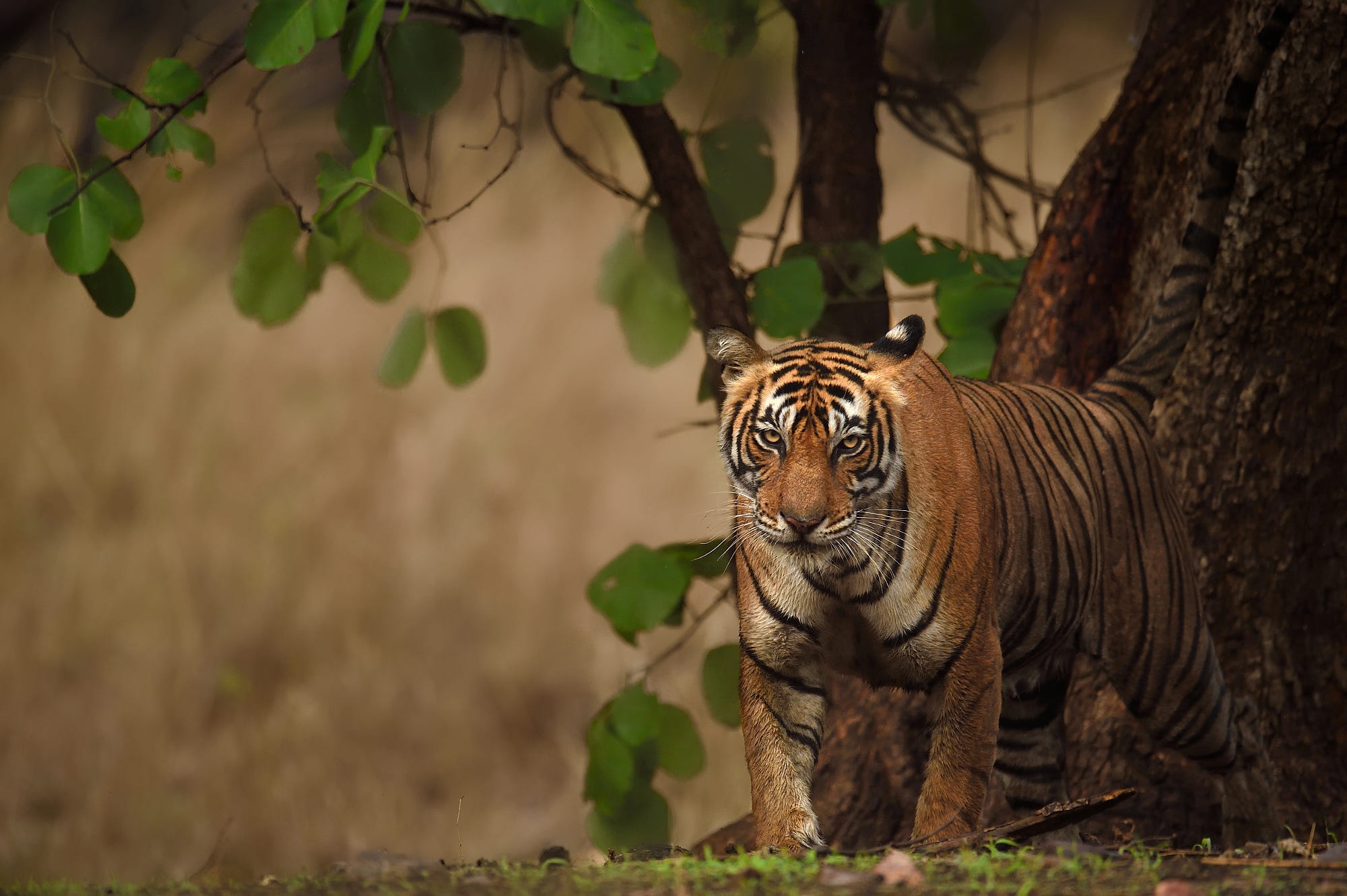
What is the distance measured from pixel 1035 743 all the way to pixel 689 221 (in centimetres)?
182

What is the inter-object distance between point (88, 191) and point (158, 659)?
574 centimetres

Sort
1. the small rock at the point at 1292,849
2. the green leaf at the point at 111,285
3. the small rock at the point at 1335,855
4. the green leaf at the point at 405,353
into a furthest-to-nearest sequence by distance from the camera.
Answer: the green leaf at the point at 405,353 → the green leaf at the point at 111,285 → the small rock at the point at 1292,849 → the small rock at the point at 1335,855

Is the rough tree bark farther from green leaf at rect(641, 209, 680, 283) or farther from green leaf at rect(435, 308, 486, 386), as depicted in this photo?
green leaf at rect(435, 308, 486, 386)

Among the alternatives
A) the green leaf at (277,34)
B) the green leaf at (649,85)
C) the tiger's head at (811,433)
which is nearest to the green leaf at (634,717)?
the tiger's head at (811,433)

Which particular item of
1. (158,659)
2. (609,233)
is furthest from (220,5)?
(158,659)

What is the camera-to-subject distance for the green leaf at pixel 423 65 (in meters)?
3.75

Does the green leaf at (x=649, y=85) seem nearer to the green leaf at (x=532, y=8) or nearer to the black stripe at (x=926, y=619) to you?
the green leaf at (x=532, y=8)

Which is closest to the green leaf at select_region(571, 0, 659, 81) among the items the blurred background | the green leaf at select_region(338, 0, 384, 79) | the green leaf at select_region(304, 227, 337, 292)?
the green leaf at select_region(338, 0, 384, 79)

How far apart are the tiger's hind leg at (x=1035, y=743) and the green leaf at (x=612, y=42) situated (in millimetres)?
1754

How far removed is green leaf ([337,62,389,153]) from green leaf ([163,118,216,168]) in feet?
1.18

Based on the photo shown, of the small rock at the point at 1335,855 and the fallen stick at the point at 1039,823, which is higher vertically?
the fallen stick at the point at 1039,823

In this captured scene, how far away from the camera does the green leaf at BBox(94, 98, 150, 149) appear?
3.42 meters

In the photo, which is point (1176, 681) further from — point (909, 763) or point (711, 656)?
point (711, 656)

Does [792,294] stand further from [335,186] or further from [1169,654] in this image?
[1169,654]
